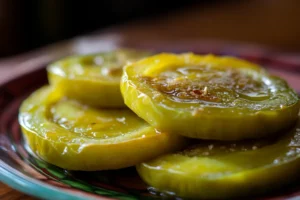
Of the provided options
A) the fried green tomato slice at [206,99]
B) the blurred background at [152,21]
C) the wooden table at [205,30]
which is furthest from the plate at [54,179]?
the blurred background at [152,21]

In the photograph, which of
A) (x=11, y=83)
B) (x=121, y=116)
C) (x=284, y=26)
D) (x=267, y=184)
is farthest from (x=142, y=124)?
(x=284, y=26)

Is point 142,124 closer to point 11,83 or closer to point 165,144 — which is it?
point 165,144

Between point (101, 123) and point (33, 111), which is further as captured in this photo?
point (33, 111)

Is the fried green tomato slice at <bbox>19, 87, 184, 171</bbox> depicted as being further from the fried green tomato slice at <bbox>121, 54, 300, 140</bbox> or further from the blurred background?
the blurred background

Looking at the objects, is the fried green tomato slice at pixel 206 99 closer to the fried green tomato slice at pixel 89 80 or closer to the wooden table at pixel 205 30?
the fried green tomato slice at pixel 89 80

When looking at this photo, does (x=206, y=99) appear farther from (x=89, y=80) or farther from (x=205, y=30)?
(x=205, y=30)
